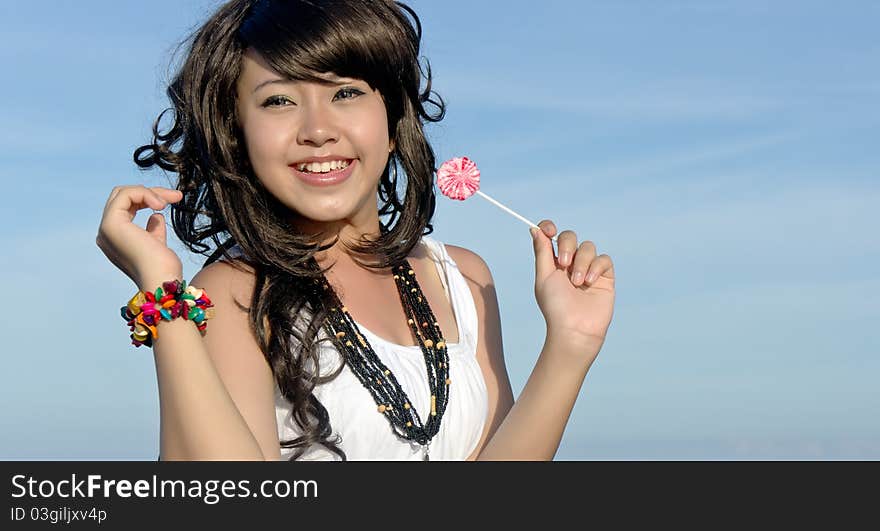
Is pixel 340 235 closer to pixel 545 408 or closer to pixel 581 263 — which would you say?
pixel 581 263

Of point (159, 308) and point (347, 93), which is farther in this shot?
point (347, 93)

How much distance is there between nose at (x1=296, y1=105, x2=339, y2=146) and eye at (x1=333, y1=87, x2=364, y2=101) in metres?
0.10

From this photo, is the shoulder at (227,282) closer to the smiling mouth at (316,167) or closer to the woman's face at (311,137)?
the woman's face at (311,137)

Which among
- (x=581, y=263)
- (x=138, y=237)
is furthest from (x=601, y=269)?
(x=138, y=237)

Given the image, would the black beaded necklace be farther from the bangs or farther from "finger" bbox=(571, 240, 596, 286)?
the bangs

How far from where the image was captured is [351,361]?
423 cm

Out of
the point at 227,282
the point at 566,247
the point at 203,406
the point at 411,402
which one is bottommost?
the point at 203,406

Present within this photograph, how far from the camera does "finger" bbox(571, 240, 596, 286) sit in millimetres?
4109

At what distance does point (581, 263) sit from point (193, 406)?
1541 millimetres

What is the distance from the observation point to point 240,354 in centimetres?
396

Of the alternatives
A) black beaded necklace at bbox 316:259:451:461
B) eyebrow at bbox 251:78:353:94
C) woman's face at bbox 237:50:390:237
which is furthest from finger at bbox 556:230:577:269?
eyebrow at bbox 251:78:353:94
